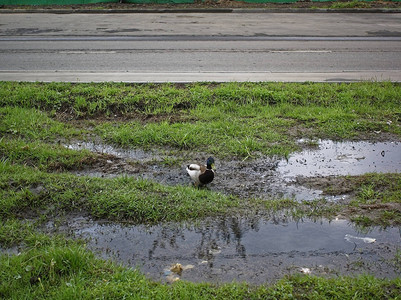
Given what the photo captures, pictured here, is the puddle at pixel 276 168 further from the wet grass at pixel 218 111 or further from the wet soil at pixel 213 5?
the wet soil at pixel 213 5

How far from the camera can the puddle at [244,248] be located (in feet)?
12.5

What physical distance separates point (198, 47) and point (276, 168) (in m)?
6.63

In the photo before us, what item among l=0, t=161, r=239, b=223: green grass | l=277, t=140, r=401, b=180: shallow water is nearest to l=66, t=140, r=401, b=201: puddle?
l=277, t=140, r=401, b=180: shallow water

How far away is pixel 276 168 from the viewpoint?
5.76 metres

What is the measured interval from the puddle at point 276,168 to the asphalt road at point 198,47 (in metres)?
2.64

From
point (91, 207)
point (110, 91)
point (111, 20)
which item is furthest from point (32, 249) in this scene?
point (111, 20)

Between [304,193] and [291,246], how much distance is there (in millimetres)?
1096

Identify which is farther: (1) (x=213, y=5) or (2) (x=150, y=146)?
(1) (x=213, y=5)

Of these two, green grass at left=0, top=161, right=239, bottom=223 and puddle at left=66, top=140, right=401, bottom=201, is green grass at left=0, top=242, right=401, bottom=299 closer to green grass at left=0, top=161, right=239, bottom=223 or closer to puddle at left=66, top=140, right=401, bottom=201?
green grass at left=0, top=161, right=239, bottom=223

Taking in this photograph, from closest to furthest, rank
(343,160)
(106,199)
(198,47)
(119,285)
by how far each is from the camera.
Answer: (119,285) < (106,199) < (343,160) < (198,47)

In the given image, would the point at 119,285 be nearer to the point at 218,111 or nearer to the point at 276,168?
the point at 276,168

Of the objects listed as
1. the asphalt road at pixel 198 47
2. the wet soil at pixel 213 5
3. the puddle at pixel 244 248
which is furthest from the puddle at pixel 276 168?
the wet soil at pixel 213 5

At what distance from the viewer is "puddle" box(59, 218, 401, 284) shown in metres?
3.82

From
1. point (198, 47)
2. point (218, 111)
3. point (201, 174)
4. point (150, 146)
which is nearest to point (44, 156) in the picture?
point (150, 146)
